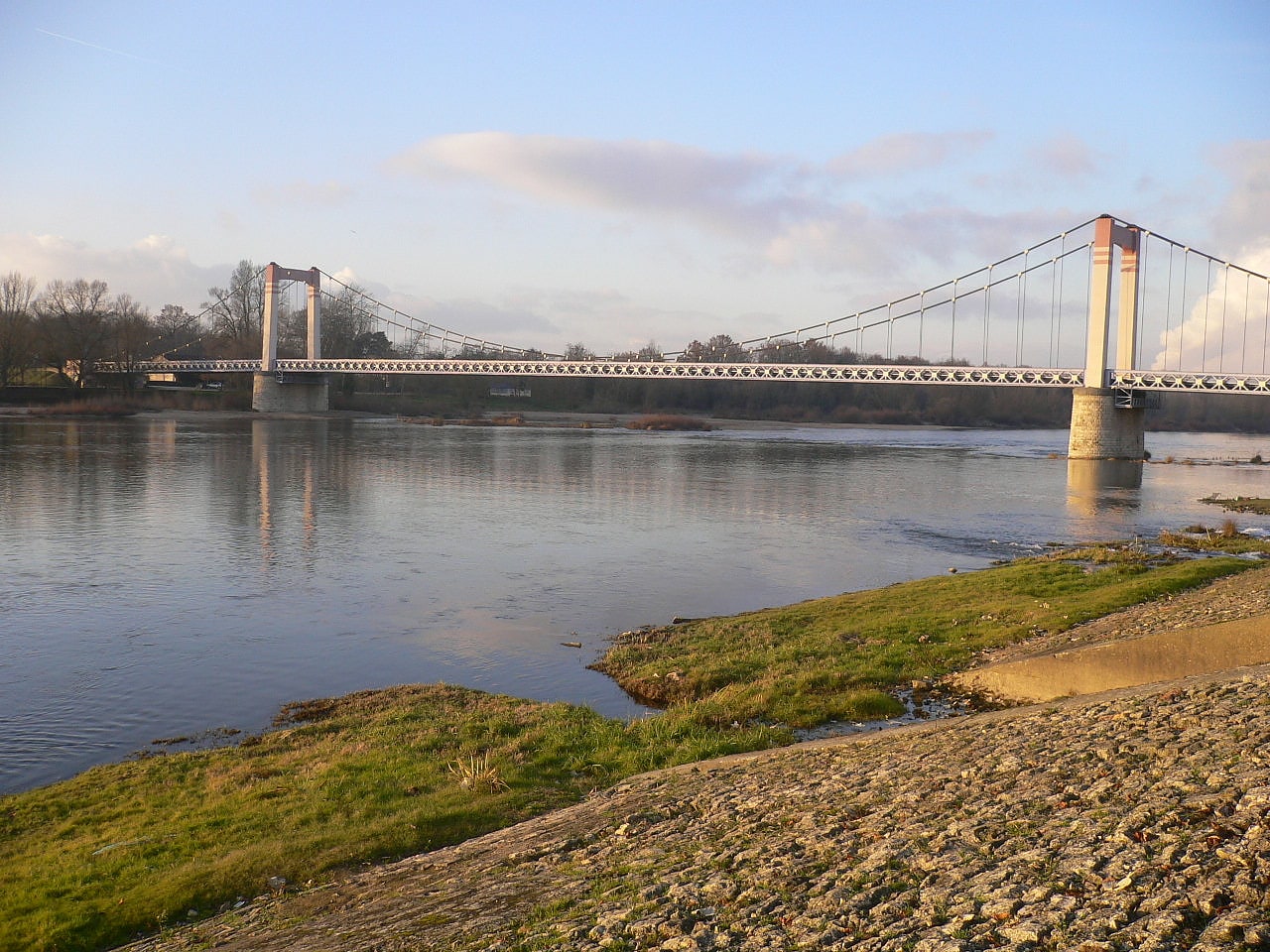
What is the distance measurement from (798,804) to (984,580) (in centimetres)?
1075

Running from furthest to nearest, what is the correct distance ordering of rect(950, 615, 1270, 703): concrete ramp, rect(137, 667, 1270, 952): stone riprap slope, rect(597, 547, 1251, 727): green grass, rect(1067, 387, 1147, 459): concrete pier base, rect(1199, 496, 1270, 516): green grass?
1. rect(1067, 387, 1147, 459): concrete pier base
2. rect(1199, 496, 1270, 516): green grass
3. rect(597, 547, 1251, 727): green grass
4. rect(950, 615, 1270, 703): concrete ramp
5. rect(137, 667, 1270, 952): stone riprap slope

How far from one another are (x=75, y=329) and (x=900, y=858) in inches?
3423

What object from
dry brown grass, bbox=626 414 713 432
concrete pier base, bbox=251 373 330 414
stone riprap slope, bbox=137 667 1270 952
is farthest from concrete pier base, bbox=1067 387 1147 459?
concrete pier base, bbox=251 373 330 414

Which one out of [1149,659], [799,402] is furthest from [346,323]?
[1149,659]

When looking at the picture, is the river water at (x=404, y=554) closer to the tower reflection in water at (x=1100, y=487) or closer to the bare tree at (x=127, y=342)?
the tower reflection in water at (x=1100, y=487)

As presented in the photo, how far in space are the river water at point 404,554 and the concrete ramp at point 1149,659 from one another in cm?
389

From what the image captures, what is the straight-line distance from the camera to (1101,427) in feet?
180

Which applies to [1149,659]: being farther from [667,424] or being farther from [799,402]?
[799,402]

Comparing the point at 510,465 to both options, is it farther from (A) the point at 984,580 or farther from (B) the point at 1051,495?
(A) the point at 984,580

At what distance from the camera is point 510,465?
43.5 meters

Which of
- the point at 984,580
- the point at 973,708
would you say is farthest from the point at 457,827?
the point at 984,580

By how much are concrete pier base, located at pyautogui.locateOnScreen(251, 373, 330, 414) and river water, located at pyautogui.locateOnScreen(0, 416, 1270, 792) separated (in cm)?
3670

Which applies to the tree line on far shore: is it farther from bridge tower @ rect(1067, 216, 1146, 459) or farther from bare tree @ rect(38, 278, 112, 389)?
bridge tower @ rect(1067, 216, 1146, 459)

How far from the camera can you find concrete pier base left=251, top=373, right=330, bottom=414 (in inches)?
3374
